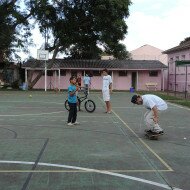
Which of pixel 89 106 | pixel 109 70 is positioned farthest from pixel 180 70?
pixel 89 106

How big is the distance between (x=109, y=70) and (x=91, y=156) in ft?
142

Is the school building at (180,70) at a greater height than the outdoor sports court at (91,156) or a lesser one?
greater

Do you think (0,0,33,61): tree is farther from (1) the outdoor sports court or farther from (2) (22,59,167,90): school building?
(1) the outdoor sports court

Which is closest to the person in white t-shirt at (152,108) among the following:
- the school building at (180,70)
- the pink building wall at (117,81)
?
the school building at (180,70)

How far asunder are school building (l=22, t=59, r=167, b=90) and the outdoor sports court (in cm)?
3636

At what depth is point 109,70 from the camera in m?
52.5

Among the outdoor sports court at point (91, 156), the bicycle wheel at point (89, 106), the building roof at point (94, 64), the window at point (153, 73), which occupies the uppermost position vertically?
the building roof at point (94, 64)

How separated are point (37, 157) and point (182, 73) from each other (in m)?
38.5

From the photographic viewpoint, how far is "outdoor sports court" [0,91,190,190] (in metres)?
7.11

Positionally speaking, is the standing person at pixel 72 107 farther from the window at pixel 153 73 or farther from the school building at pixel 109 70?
the window at pixel 153 73

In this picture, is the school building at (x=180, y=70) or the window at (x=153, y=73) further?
the window at (x=153, y=73)

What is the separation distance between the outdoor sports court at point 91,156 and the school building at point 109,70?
119 ft

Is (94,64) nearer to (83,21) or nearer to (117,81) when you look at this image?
(117,81)

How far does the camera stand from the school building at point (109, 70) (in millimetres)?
51781
